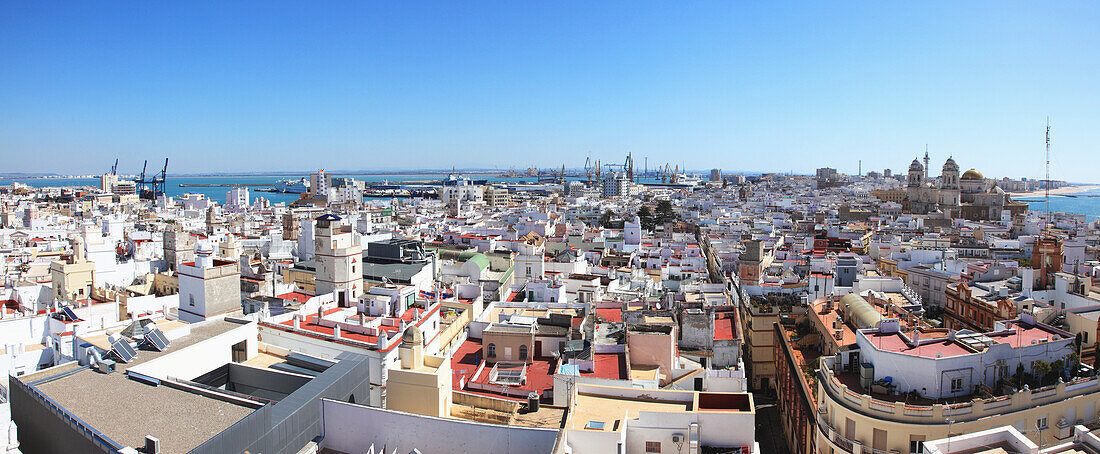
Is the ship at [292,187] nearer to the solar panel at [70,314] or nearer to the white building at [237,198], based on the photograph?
the white building at [237,198]

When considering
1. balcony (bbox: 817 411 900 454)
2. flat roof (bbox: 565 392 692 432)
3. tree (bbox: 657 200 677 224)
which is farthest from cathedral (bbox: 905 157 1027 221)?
flat roof (bbox: 565 392 692 432)

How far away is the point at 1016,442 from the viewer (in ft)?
28.4

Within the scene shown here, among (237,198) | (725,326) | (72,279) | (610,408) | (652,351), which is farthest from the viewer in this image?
(237,198)

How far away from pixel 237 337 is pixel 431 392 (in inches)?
125

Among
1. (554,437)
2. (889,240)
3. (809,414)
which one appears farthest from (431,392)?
(889,240)

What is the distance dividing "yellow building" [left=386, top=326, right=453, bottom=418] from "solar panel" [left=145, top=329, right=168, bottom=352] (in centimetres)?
321

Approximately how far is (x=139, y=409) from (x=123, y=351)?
1.73 meters

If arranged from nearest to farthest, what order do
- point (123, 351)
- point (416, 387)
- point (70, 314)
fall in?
point (123, 351) < point (416, 387) < point (70, 314)

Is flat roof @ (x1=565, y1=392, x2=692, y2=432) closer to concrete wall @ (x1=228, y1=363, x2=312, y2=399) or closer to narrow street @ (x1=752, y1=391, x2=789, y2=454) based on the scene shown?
concrete wall @ (x1=228, y1=363, x2=312, y2=399)

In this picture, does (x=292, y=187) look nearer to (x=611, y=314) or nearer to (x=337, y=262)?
(x=337, y=262)

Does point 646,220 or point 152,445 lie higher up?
point 152,445

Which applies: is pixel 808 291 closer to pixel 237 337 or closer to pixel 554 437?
pixel 554 437

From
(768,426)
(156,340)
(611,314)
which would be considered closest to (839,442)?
(768,426)

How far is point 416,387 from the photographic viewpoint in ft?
32.8
